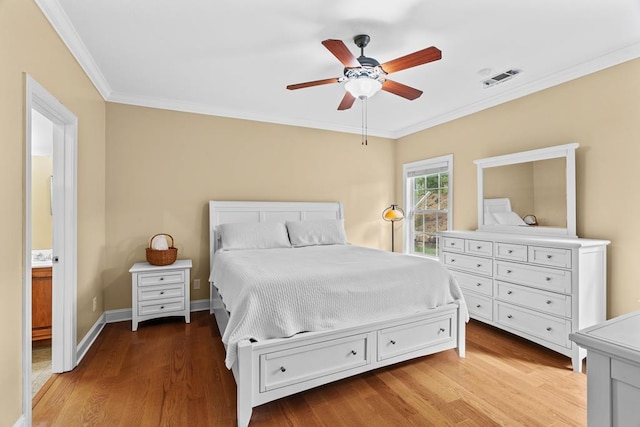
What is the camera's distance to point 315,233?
4.03 m

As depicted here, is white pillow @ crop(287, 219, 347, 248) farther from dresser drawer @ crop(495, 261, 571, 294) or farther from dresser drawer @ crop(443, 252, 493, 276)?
dresser drawer @ crop(495, 261, 571, 294)

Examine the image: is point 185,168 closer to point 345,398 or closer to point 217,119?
point 217,119

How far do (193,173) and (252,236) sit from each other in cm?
112

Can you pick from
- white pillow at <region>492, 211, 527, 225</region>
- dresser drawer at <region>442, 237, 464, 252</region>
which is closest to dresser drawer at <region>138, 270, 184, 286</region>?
dresser drawer at <region>442, 237, 464, 252</region>

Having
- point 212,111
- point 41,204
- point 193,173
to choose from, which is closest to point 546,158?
point 212,111

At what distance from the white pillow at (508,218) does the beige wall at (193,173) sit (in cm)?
209

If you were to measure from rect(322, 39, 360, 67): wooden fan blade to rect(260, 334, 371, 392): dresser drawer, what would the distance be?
191 cm

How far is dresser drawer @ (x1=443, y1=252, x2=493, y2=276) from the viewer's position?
323 cm

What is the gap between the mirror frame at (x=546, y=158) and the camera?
9.44 ft

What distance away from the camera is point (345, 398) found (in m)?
2.13

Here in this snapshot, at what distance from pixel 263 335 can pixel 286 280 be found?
37 cm

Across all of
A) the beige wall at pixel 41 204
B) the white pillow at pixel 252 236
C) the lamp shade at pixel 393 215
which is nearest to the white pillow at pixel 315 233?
the white pillow at pixel 252 236

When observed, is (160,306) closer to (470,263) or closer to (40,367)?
(40,367)

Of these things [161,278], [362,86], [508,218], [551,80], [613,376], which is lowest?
[161,278]
